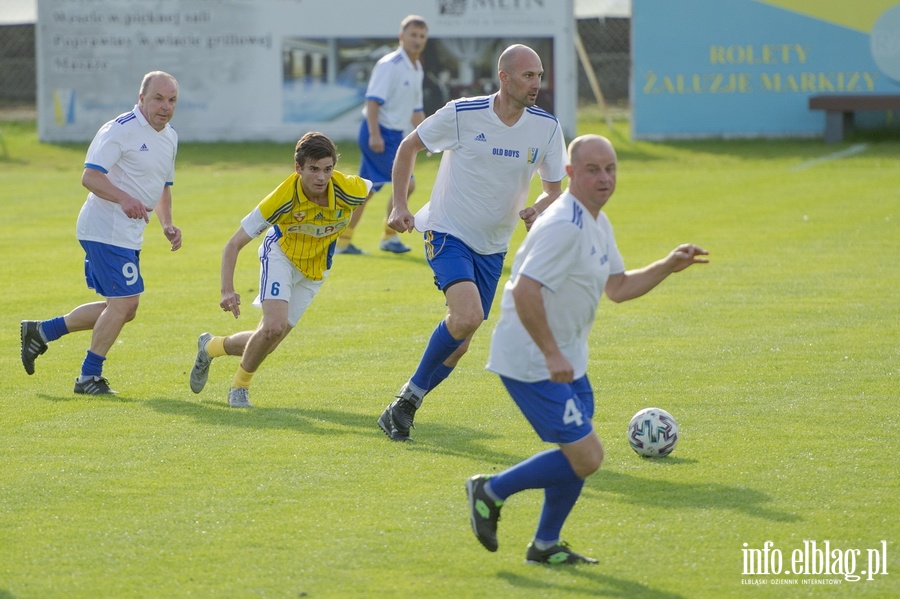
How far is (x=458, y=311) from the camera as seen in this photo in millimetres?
7031

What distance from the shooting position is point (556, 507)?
5.05 metres

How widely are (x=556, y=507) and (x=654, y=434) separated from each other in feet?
5.42

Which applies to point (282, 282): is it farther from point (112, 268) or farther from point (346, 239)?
point (346, 239)

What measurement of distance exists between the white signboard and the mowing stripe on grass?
5.42 meters

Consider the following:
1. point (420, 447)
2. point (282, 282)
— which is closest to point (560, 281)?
point (420, 447)

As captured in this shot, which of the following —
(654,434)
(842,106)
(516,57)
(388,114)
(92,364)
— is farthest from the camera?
(842,106)

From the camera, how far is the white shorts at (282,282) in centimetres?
771

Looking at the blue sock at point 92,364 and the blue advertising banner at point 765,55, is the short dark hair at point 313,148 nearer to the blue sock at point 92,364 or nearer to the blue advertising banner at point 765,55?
the blue sock at point 92,364

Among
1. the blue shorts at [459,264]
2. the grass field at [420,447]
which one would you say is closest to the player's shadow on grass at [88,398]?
the grass field at [420,447]

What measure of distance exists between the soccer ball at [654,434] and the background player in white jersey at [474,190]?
3.78 ft

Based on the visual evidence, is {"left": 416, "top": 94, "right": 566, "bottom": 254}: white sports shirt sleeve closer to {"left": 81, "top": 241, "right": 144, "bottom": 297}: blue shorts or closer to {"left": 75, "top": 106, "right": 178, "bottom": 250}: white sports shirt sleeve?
{"left": 75, "top": 106, "right": 178, "bottom": 250}: white sports shirt sleeve

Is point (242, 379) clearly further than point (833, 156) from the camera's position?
No

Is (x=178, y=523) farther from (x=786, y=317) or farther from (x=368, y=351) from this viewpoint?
(x=786, y=317)

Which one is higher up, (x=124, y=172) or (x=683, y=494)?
(x=124, y=172)
